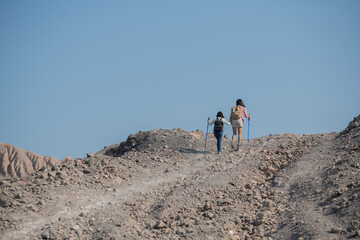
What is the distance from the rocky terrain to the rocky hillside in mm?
57856

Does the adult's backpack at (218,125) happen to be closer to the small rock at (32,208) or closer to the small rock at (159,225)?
the small rock at (159,225)

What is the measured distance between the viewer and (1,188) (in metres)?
17.2

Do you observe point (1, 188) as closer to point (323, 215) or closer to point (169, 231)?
point (169, 231)

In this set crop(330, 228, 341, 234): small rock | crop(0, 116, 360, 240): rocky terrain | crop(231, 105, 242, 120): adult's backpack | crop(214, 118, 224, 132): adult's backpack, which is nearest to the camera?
crop(330, 228, 341, 234): small rock

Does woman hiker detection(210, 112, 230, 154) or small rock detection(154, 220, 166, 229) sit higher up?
woman hiker detection(210, 112, 230, 154)

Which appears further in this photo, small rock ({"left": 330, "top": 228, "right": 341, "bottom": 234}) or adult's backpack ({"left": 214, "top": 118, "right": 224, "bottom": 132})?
adult's backpack ({"left": 214, "top": 118, "right": 224, "bottom": 132})

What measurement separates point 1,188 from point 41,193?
1.35 m

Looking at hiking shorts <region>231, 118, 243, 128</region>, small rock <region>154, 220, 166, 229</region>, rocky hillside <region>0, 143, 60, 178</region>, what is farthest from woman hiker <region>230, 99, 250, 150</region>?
rocky hillside <region>0, 143, 60, 178</region>

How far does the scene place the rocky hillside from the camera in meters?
76.9

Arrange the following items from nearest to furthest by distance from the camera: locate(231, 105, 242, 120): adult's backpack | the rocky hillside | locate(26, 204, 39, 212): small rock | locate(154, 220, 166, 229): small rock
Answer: locate(154, 220, 166, 229): small rock
locate(26, 204, 39, 212): small rock
locate(231, 105, 242, 120): adult's backpack
the rocky hillside

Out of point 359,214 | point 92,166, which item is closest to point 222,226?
point 359,214

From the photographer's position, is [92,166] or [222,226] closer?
[222,226]

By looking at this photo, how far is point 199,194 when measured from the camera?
55.2 feet

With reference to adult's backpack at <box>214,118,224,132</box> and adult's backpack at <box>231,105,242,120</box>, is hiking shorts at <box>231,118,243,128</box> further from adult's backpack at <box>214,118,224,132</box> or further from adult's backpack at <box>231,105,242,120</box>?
adult's backpack at <box>214,118,224,132</box>
